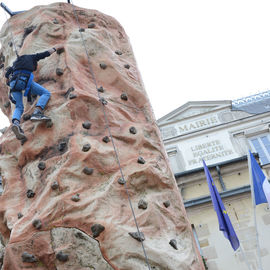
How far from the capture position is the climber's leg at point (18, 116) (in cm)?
484

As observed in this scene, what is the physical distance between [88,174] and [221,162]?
7.52 metres

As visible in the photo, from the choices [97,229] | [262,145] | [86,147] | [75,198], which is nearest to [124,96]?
[86,147]

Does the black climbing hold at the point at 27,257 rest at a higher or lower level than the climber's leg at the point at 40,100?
lower

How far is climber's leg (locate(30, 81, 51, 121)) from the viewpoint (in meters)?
4.87

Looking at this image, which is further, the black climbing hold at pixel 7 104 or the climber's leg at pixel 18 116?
the black climbing hold at pixel 7 104

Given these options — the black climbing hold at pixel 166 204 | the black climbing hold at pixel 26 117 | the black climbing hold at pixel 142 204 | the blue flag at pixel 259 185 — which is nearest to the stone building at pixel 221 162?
the blue flag at pixel 259 185

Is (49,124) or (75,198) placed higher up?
(49,124)

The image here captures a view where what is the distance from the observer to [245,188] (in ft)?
34.1

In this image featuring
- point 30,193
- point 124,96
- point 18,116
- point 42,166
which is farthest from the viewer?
point 124,96

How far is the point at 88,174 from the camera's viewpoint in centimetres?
438

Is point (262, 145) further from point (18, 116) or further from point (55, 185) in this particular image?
point (55, 185)

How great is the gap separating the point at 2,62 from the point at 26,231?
3.81 m

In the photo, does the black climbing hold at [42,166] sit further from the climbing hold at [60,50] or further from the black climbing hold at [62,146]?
the climbing hold at [60,50]

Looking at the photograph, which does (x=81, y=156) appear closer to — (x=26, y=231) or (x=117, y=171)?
(x=117, y=171)
